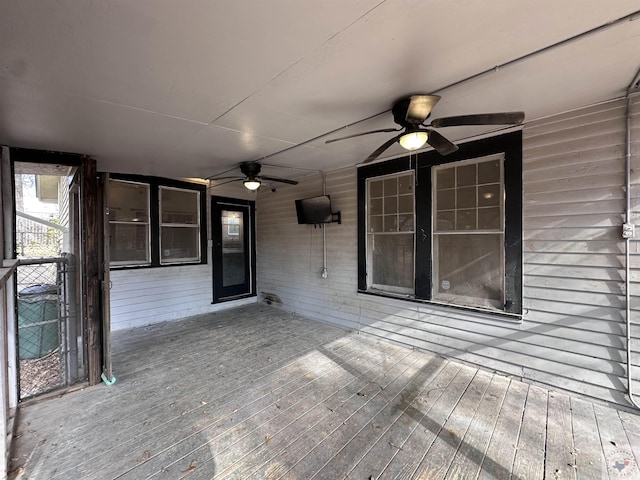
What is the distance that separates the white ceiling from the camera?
4.32 feet

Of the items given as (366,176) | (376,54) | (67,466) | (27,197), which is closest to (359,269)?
(366,176)

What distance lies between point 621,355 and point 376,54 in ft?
10.4

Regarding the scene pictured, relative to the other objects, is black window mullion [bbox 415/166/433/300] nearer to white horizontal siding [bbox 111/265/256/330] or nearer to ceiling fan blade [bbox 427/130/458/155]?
ceiling fan blade [bbox 427/130/458/155]

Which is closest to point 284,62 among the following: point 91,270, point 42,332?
point 91,270

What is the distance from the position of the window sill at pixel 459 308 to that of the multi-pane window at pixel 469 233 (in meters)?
0.10

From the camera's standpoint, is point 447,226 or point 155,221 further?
point 155,221

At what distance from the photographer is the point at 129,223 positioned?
467 cm

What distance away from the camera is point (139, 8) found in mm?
1250

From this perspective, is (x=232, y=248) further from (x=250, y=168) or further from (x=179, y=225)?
(x=250, y=168)

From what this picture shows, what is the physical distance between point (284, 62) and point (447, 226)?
2.70 metres

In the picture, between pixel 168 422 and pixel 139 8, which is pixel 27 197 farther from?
pixel 139 8

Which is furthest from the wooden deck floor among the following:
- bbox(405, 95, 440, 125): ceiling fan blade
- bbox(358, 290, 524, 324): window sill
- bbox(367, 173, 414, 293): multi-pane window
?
bbox(405, 95, 440, 125): ceiling fan blade

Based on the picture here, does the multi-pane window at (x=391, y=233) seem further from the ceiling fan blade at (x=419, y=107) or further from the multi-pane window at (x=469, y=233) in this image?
the ceiling fan blade at (x=419, y=107)

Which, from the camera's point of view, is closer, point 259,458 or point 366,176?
point 259,458
